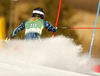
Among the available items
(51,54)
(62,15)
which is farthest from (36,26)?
(62,15)

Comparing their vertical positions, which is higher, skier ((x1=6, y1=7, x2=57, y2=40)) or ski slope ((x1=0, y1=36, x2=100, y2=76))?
skier ((x1=6, y1=7, x2=57, y2=40))

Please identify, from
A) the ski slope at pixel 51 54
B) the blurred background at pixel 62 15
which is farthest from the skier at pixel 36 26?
the blurred background at pixel 62 15

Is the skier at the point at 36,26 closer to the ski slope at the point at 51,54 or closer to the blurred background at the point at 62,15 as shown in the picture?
the ski slope at the point at 51,54

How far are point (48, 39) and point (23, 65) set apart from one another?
189 centimetres

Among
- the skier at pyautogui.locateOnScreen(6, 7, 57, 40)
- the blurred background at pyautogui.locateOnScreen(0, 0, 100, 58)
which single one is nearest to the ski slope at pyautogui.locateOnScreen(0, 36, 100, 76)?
the skier at pyautogui.locateOnScreen(6, 7, 57, 40)

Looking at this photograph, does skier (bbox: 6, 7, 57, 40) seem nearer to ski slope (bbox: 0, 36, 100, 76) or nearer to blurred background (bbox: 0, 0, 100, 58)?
ski slope (bbox: 0, 36, 100, 76)

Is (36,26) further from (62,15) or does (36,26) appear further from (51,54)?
(62,15)

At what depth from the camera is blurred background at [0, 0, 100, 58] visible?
10341 mm

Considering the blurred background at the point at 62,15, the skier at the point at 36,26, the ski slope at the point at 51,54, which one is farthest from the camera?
the blurred background at the point at 62,15

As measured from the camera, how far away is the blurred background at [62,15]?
1034 centimetres

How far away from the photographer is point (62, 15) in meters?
10.8

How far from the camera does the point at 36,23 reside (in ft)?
14.3

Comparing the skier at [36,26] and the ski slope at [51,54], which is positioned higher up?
the skier at [36,26]

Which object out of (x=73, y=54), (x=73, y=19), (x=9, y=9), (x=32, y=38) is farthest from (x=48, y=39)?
(x=9, y=9)
